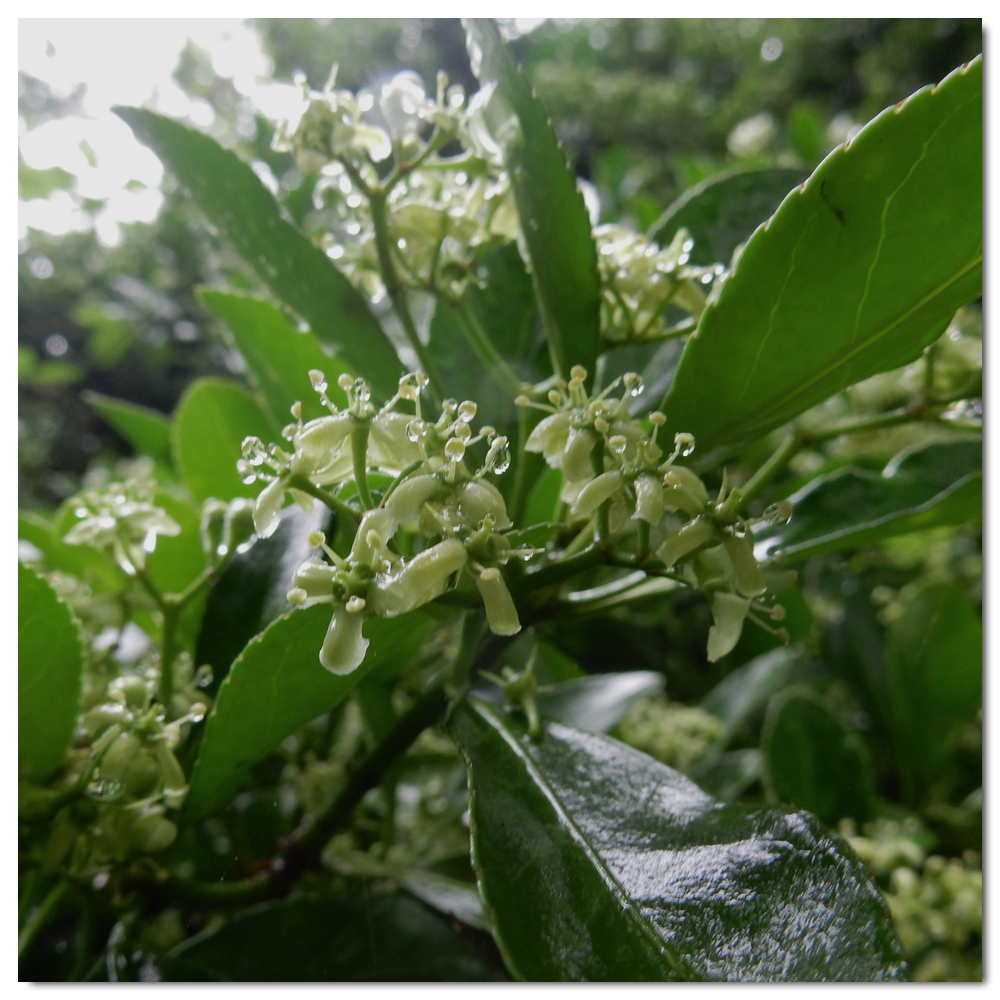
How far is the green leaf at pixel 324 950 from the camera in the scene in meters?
0.61

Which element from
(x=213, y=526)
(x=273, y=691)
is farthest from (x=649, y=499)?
(x=213, y=526)

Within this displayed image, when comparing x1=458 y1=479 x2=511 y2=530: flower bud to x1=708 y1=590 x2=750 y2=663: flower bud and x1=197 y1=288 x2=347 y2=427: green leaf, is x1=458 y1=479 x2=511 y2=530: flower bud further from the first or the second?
x1=197 y1=288 x2=347 y2=427: green leaf

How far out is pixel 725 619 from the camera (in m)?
0.47

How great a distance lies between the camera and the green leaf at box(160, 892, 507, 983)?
61cm

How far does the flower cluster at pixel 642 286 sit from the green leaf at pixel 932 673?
25.0 inches

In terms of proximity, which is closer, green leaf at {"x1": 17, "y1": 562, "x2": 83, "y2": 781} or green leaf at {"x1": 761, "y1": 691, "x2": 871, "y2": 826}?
green leaf at {"x1": 17, "y1": 562, "x2": 83, "y2": 781}

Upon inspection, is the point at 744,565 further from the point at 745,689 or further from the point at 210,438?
the point at 745,689

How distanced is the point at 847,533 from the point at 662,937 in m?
0.32

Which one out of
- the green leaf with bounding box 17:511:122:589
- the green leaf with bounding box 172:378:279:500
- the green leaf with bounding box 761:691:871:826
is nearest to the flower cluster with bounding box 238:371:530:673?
the green leaf with bounding box 172:378:279:500

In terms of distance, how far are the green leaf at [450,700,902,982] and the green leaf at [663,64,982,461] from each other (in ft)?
0.71

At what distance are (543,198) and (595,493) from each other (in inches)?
8.0

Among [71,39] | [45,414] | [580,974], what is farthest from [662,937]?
[45,414]

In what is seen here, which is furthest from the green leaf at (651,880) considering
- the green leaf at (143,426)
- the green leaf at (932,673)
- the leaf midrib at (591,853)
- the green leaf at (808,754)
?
the green leaf at (143,426)

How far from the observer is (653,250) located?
0.59 meters
